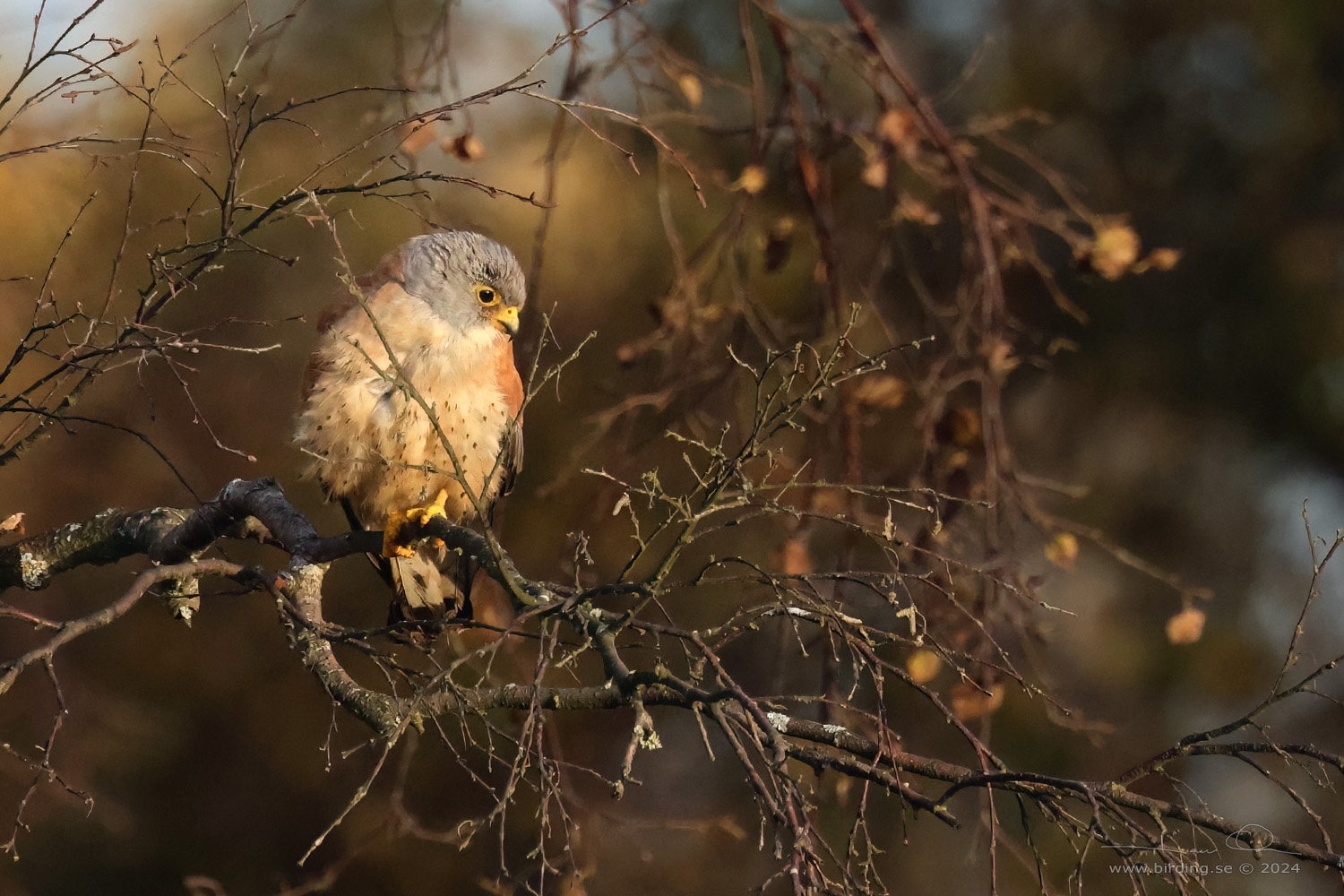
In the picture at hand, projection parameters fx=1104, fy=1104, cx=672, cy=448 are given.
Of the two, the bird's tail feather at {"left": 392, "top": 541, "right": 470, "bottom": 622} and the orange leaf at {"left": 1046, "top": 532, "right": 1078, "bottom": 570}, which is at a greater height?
the orange leaf at {"left": 1046, "top": 532, "right": 1078, "bottom": 570}

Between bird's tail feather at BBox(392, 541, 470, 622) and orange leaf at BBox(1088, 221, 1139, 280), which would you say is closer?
orange leaf at BBox(1088, 221, 1139, 280)

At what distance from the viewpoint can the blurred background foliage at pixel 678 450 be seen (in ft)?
17.1

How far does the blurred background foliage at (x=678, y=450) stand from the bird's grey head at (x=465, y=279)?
2.10 metres

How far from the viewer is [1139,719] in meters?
5.39

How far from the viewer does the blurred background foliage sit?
520cm

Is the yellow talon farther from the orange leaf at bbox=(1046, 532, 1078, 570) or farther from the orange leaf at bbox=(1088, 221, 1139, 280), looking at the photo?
the orange leaf at bbox=(1088, 221, 1139, 280)

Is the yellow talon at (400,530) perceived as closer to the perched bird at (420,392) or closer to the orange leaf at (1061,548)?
the perched bird at (420,392)

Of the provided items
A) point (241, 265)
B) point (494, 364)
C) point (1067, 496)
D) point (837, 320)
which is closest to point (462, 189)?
point (241, 265)

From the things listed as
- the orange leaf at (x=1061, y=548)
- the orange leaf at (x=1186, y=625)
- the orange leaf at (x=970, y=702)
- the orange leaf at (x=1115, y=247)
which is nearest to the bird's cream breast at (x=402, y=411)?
the orange leaf at (x=970, y=702)

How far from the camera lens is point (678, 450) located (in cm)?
495

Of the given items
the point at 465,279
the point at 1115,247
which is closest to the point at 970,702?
the point at 1115,247

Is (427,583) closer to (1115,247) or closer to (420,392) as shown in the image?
(420,392)

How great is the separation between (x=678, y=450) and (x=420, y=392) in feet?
7.49

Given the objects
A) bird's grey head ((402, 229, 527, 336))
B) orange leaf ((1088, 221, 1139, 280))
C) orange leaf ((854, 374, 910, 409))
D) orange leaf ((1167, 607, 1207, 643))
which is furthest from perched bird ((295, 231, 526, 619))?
orange leaf ((1167, 607, 1207, 643))
